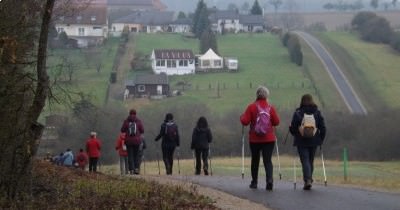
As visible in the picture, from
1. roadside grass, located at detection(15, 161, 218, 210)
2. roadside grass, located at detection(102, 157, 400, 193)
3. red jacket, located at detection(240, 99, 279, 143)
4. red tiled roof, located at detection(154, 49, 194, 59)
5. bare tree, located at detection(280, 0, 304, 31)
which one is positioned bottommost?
roadside grass, located at detection(102, 157, 400, 193)

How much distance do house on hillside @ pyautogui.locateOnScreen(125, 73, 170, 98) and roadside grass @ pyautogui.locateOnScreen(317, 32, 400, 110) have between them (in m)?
18.1

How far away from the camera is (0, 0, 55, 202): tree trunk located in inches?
440

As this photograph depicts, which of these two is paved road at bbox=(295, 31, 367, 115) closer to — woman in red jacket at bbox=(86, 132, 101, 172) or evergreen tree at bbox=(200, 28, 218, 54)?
evergreen tree at bbox=(200, 28, 218, 54)

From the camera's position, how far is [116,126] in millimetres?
53250

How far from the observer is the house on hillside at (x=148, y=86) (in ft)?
268

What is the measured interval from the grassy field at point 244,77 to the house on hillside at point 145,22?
18.0 meters

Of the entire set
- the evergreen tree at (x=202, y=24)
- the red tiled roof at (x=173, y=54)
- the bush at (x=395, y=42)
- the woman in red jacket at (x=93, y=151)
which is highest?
the evergreen tree at (x=202, y=24)

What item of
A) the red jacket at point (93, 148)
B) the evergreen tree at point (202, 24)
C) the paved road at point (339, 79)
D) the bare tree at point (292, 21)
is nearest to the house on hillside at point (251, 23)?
the bare tree at point (292, 21)

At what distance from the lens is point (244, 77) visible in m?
88.6

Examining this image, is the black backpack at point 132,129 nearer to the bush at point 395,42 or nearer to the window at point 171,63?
the window at point 171,63

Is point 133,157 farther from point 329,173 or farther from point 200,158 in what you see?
point 329,173

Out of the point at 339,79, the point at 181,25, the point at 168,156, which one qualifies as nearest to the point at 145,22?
the point at 181,25

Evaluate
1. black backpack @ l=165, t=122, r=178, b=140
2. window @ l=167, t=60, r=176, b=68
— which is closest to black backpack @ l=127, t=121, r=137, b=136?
black backpack @ l=165, t=122, r=178, b=140

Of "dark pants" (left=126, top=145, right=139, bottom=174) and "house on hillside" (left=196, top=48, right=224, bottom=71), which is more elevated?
"house on hillside" (left=196, top=48, right=224, bottom=71)
